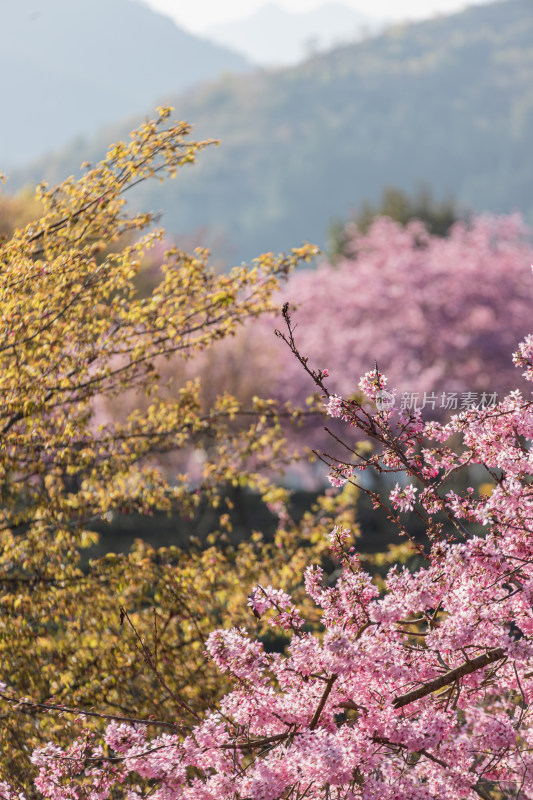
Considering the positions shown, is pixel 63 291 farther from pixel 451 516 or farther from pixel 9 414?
pixel 451 516

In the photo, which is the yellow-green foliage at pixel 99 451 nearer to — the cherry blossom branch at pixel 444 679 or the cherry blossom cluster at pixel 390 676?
the cherry blossom cluster at pixel 390 676

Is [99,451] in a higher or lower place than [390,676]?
higher

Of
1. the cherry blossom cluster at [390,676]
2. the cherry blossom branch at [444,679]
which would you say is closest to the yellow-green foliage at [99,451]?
the cherry blossom cluster at [390,676]

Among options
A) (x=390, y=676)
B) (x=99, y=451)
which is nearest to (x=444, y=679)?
(x=390, y=676)

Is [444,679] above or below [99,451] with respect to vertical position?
below

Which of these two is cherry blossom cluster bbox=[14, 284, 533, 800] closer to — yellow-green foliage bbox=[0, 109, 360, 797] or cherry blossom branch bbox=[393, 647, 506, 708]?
cherry blossom branch bbox=[393, 647, 506, 708]

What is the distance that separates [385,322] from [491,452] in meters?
30.2

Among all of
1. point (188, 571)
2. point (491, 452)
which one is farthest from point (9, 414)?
point (491, 452)

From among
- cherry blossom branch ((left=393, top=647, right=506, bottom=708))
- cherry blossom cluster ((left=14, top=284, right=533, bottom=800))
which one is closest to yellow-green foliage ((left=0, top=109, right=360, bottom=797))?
cherry blossom cluster ((left=14, top=284, right=533, bottom=800))

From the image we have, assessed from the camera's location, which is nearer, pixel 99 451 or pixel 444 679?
pixel 444 679

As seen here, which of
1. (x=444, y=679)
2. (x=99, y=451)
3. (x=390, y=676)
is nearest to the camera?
(x=390, y=676)

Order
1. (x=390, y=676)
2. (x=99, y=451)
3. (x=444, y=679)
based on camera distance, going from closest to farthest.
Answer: (x=390, y=676)
(x=444, y=679)
(x=99, y=451)

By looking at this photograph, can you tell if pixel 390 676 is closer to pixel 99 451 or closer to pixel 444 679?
pixel 444 679

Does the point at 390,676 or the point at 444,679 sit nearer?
the point at 390,676
